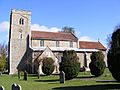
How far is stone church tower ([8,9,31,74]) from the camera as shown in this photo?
72938 mm

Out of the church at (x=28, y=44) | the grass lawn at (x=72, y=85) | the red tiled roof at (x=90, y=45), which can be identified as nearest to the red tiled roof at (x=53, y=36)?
the church at (x=28, y=44)

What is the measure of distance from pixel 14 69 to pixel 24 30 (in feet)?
36.0

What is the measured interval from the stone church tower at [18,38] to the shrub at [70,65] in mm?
37610

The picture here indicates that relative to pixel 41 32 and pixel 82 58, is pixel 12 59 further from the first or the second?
pixel 82 58

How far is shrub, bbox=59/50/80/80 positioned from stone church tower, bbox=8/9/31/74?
3761 centimetres

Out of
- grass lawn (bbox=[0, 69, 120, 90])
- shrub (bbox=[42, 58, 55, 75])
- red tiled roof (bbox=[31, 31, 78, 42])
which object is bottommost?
grass lawn (bbox=[0, 69, 120, 90])

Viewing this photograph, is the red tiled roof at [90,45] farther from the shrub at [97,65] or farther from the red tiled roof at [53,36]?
the shrub at [97,65]

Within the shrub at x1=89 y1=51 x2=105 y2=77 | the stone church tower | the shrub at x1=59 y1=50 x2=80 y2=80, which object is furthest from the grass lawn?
the stone church tower

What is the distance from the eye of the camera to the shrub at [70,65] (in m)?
35.6

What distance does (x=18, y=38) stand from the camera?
74625 millimetres

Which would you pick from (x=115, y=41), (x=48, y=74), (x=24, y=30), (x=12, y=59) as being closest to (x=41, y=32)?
(x=24, y=30)

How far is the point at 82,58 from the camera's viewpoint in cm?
7569

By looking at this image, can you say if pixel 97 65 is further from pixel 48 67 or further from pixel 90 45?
pixel 90 45

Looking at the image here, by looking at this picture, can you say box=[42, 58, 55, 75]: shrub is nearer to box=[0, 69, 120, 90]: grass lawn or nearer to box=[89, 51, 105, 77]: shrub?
box=[89, 51, 105, 77]: shrub
